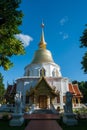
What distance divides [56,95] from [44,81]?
3.02 meters

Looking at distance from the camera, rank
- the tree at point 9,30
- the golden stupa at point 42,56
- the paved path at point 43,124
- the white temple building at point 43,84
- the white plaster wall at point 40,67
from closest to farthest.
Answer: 1. the paved path at point 43,124
2. the tree at point 9,30
3. the white temple building at point 43,84
4. the white plaster wall at point 40,67
5. the golden stupa at point 42,56

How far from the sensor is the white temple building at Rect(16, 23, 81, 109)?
35.8 metres

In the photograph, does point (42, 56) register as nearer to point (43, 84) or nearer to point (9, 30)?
point (43, 84)

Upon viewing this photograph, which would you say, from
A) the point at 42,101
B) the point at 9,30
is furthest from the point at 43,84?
the point at 9,30

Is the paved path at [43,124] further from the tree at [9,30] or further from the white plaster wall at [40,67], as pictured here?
the white plaster wall at [40,67]

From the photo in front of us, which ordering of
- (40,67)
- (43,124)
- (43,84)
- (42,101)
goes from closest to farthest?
(43,124)
(42,101)
(43,84)
(40,67)

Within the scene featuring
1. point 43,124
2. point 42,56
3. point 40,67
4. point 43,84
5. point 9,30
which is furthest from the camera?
point 42,56

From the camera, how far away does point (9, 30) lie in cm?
1678

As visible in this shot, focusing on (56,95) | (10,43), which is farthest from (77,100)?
(10,43)

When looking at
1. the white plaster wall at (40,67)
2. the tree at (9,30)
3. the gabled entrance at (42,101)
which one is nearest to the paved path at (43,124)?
the tree at (9,30)

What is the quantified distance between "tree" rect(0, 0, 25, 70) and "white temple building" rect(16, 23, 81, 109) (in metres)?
18.6

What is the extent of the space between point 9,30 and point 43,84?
2052cm

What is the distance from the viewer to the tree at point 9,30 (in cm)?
1586

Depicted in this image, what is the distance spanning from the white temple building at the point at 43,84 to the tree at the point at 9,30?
61.0 feet
